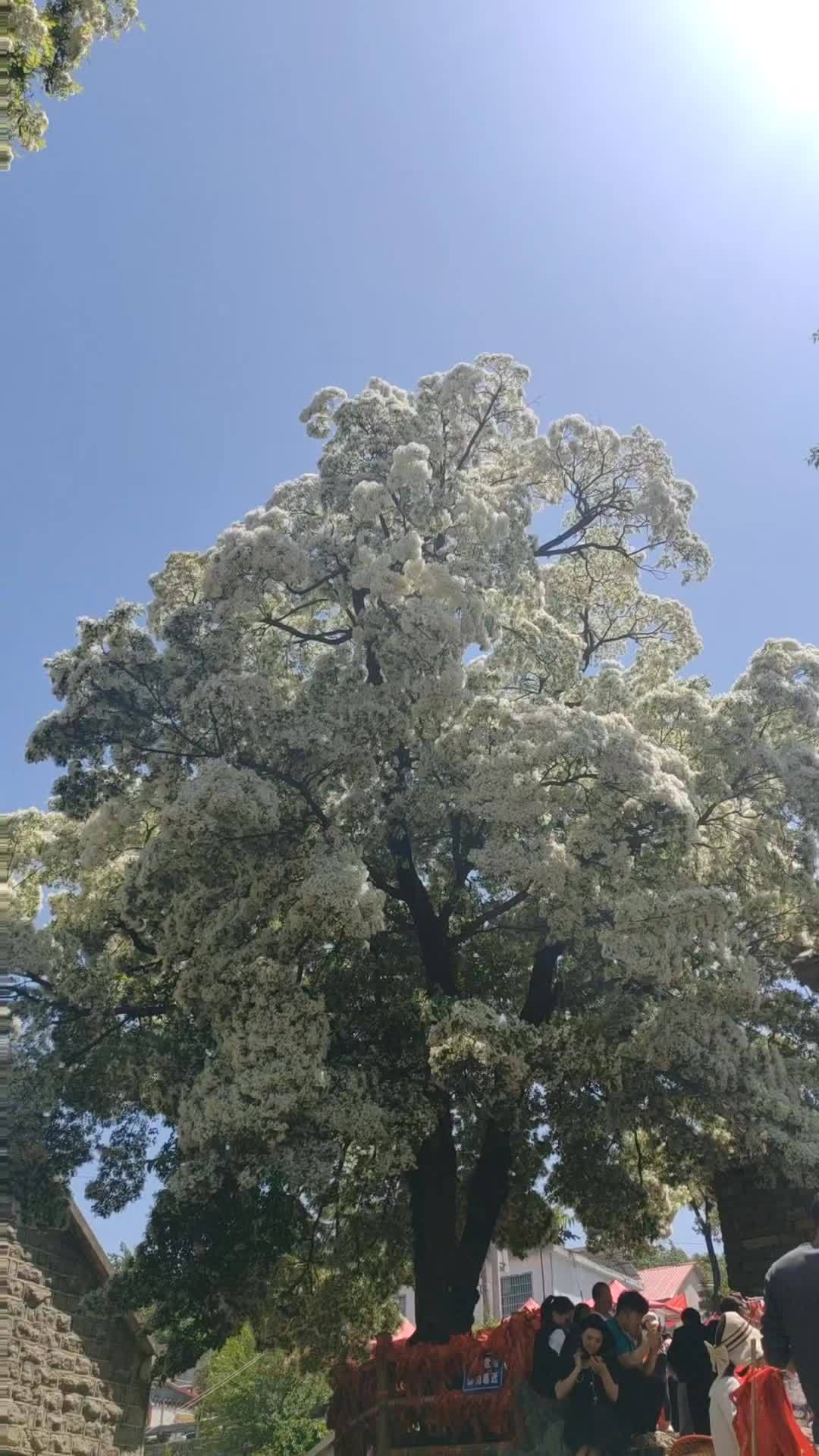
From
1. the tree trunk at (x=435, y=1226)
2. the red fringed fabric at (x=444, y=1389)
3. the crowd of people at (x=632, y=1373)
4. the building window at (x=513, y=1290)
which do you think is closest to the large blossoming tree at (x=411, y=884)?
the tree trunk at (x=435, y=1226)

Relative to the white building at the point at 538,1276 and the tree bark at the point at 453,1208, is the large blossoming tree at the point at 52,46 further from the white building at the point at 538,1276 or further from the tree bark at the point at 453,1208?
the white building at the point at 538,1276

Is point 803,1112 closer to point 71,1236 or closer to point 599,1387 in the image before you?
point 599,1387

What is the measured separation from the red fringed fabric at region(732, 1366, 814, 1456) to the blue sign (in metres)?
3.68

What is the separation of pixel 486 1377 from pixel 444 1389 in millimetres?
553

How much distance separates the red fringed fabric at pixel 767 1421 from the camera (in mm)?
6492

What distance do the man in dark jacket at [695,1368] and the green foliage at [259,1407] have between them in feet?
54.9

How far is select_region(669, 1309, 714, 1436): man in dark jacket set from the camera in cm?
976

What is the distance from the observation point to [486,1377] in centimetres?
1005

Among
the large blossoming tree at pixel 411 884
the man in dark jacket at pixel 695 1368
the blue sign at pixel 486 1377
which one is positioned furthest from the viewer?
the large blossoming tree at pixel 411 884

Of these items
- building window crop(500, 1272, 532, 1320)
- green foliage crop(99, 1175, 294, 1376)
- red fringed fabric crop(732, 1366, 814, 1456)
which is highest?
building window crop(500, 1272, 532, 1320)

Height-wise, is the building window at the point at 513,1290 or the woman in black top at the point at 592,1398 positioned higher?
the building window at the point at 513,1290

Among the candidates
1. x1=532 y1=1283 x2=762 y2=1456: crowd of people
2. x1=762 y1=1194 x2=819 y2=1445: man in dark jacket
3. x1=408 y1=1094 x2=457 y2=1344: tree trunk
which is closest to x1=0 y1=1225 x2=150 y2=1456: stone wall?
x1=408 y1=1094 x2=457 y2=1344: tree trunk

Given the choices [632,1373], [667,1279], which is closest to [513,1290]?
[667,1279]

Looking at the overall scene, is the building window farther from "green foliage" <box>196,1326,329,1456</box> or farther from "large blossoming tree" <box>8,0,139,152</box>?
"large blossoming tree" <box>8,0,139,152</box>
